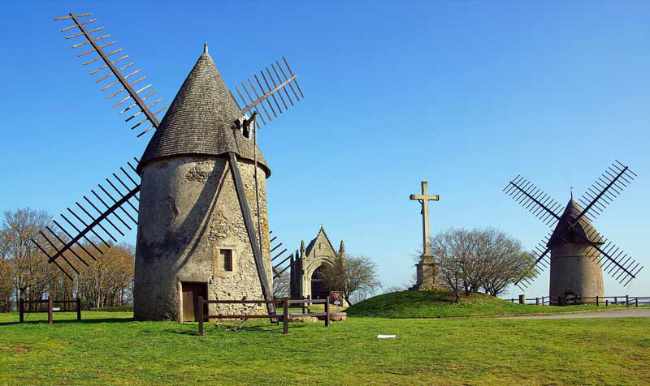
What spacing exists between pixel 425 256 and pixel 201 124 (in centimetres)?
1541

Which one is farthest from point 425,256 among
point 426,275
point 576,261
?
point 576,261

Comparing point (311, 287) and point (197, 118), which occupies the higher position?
point (197, 118)

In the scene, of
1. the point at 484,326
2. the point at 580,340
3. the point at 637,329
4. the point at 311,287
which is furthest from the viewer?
the point at 311,287

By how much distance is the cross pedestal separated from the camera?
32344 mm

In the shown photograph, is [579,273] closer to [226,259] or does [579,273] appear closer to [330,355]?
[226,259]

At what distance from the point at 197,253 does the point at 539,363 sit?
13024 mm

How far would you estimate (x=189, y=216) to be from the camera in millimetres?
21438

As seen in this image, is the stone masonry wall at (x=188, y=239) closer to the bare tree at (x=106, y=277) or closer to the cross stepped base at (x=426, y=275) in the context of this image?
the cross stepped base at (x=426, y=275)

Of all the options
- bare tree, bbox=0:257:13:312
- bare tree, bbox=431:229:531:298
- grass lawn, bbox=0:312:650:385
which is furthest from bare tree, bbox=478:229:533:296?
bare tree, bbox=0:257:13:312

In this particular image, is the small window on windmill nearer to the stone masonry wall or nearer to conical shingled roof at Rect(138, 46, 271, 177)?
the stone masonry wall

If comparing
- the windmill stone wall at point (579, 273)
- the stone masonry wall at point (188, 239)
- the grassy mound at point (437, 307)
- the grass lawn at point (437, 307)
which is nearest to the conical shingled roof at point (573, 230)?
the windmill stone wall at point (579, 273)

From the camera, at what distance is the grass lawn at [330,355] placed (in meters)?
10.6

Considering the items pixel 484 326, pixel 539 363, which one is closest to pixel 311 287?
pixel 484 326

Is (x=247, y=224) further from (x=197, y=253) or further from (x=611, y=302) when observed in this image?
(x=611, y=302)
